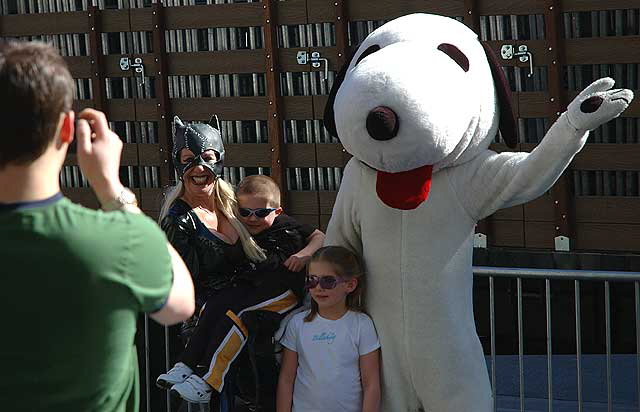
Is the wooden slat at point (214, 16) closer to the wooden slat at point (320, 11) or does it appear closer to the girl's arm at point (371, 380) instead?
the wooden slat at point (320, 11)

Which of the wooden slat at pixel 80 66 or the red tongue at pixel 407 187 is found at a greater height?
the wooden slat at pixel 80 66

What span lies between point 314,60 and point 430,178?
5.09m

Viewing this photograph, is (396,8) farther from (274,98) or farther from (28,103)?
(28,103)

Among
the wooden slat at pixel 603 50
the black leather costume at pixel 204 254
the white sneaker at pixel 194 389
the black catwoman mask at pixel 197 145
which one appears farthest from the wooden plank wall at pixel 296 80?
the white sneaker at pixel 194 389

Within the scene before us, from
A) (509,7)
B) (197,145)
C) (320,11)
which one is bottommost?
(197,145)

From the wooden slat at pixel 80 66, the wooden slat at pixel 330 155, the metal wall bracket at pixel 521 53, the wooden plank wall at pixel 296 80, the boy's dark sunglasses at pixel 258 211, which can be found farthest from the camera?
the wooden slat at pixel 80 66

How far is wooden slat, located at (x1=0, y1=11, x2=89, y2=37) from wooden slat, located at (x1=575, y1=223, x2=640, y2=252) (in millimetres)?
4540

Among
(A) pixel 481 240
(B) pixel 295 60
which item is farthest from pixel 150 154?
(A) pixel 481 240

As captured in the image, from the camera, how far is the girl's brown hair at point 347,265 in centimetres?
383

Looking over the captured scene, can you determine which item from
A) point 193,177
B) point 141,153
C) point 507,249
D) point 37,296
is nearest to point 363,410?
point 193,177

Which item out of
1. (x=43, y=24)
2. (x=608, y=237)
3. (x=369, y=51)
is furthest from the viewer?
(x=43, y=24)

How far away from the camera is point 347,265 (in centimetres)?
385

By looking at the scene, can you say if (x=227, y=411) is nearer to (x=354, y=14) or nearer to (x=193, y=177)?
(x=193, y=177)

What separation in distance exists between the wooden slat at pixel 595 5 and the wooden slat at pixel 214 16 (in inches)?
95.8
